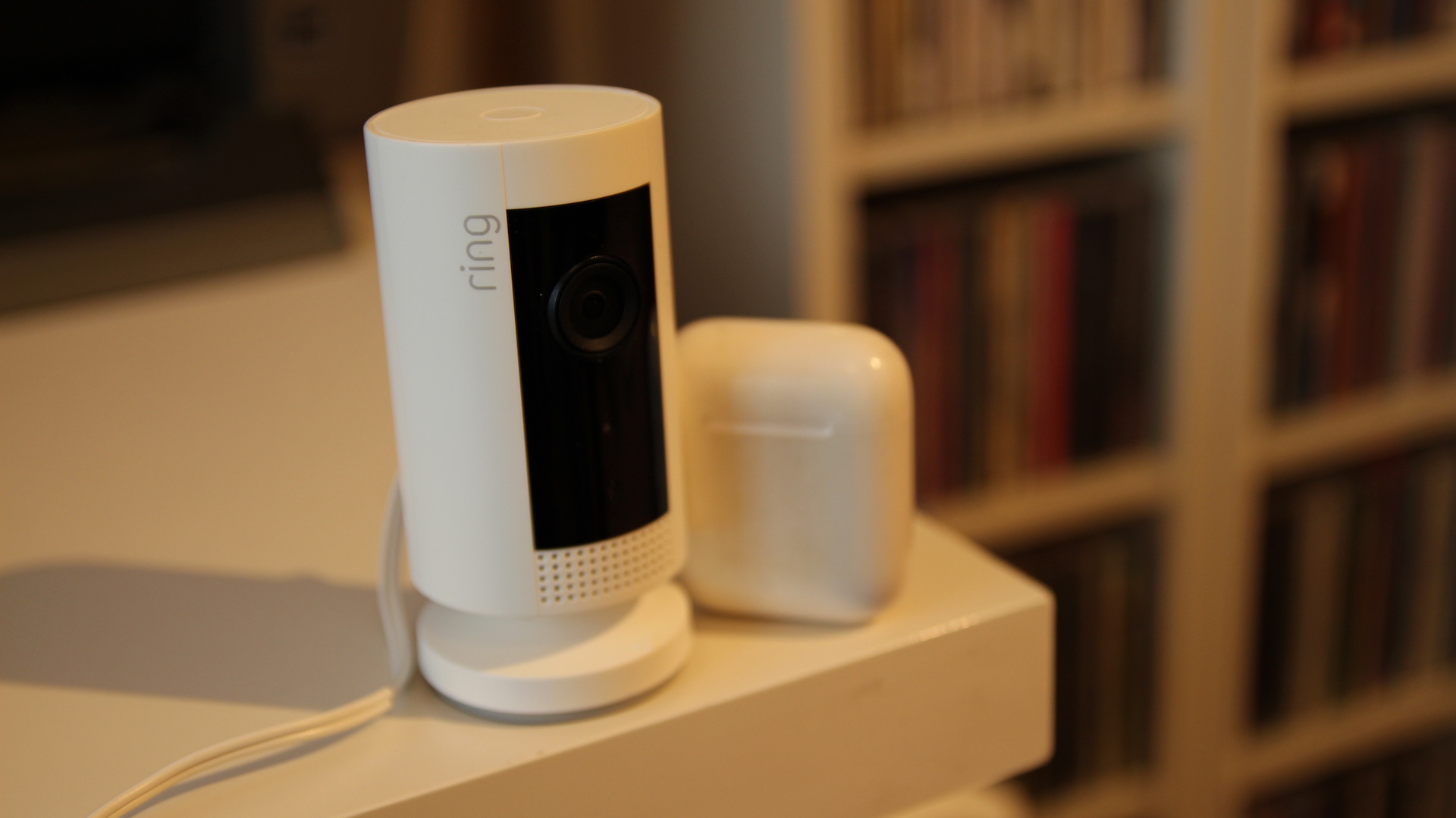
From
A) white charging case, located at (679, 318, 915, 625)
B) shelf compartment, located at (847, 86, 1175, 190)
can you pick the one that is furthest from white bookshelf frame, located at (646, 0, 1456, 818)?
white charging case, located at (679, 318, 915, 625)

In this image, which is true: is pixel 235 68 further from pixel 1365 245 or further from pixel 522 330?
pixel 1365 245

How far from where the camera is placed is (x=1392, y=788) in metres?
1.40

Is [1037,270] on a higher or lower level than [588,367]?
lower

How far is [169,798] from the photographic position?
42 cm

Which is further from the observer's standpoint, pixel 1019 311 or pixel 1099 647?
pixel 1099 647

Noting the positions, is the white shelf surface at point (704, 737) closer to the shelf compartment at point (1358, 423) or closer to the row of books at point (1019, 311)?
the row of books at point (1019, 311)

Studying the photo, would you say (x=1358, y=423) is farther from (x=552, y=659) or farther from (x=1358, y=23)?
(x=552, y=659)

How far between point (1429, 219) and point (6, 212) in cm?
124

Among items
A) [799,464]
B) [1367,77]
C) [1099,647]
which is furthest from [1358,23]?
[799,464]

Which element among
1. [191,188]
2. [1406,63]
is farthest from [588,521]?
[1406,63]

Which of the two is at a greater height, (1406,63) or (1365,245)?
(1406,63)

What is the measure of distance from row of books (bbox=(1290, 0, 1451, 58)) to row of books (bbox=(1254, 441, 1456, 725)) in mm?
422

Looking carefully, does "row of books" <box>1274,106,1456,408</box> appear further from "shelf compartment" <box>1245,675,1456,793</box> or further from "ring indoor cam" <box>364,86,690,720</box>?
"ring indoor cam" <box>364,86,690,720</box>

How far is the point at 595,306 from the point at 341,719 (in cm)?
17
